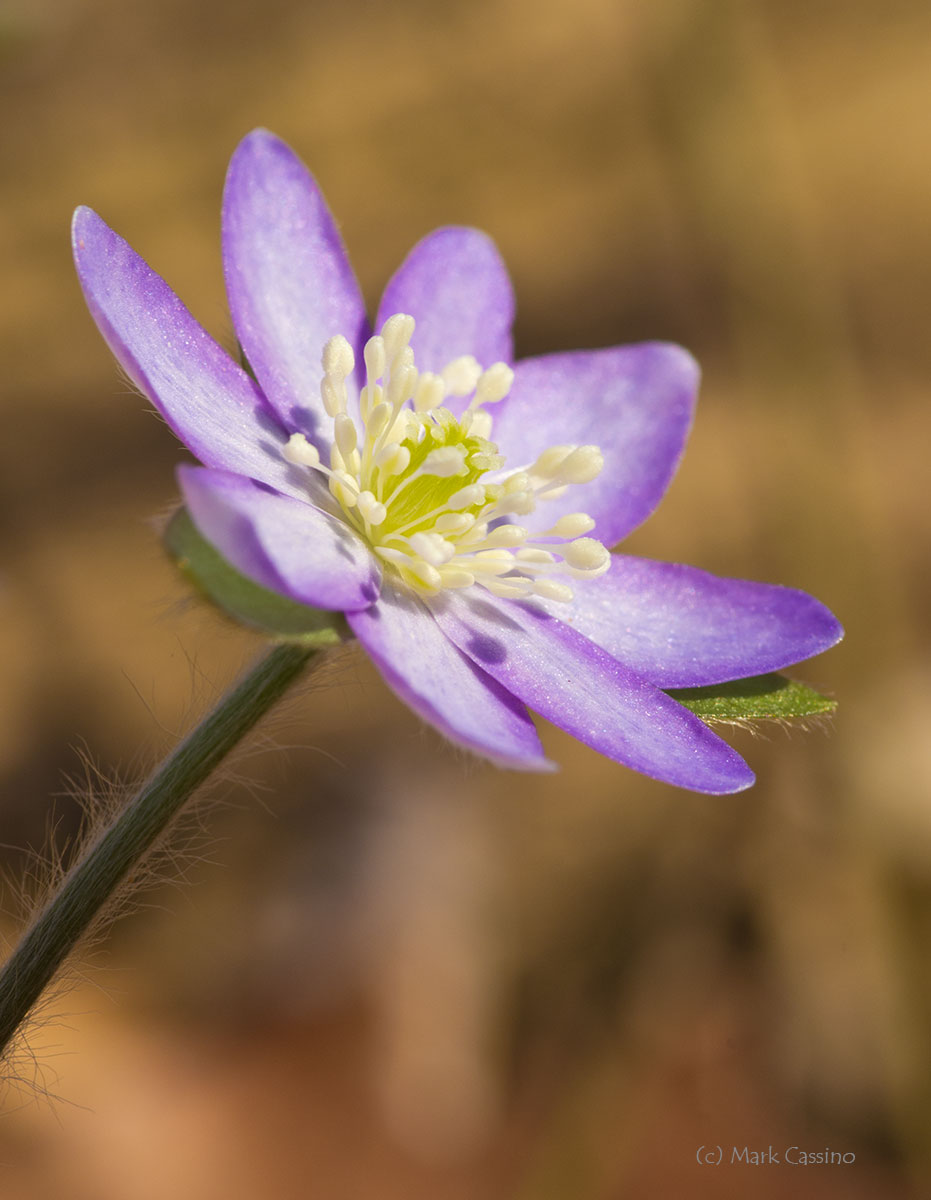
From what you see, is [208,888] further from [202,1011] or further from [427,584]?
[427,584]

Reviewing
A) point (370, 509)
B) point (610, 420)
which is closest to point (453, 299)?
point (610, 420)

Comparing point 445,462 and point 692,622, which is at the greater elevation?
point 445,462

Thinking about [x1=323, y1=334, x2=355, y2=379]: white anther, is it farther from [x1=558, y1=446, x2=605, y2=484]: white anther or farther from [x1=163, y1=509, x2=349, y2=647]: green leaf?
[x1=163, y1=509, x2=349, y2=647]: green leaf

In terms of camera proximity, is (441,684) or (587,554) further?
(587,554)

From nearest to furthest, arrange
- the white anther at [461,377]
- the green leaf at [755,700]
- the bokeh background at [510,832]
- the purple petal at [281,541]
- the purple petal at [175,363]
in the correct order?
the purple petal at [281,541]
the purple petal at [175,363]
the green leaf at [755,700]
the white anther at [461,377]
the bokeh background at [510,832]

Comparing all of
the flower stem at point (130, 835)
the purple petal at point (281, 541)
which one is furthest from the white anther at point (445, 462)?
the flower stem at point (130, 835)

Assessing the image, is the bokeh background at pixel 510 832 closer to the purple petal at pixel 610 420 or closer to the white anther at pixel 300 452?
the white anther at pixel 300 452

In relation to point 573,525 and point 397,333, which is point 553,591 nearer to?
point 573,525
